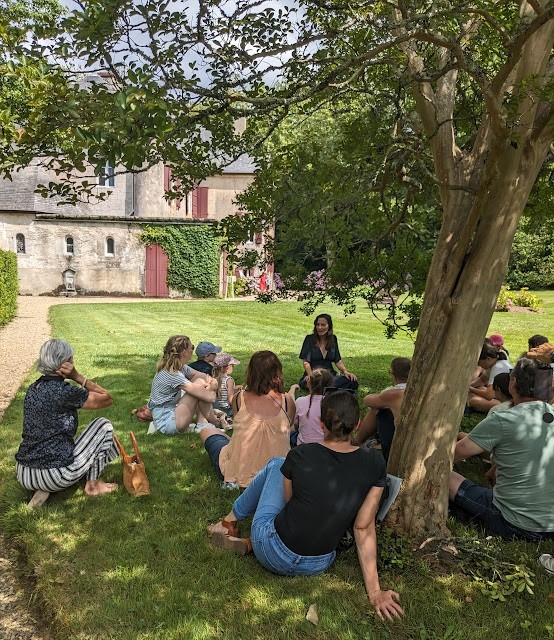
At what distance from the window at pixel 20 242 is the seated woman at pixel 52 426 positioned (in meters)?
28.6

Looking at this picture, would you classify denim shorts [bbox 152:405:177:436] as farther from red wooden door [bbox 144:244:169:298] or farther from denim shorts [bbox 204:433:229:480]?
red wooden door [bbox 144:244:169:298]

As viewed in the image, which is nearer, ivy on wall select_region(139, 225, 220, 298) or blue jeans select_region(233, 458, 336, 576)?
blue jeans select_region(233, 458, 336, 576)

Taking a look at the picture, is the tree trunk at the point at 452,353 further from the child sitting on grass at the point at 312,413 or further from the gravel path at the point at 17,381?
the gravel path at the point at 17,381

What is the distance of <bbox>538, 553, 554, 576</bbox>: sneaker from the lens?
3.55 m

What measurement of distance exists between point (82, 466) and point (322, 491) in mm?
2152

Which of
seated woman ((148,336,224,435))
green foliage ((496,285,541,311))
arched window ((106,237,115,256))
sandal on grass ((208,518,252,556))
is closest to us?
sandal on grass ((208,518,252,556))

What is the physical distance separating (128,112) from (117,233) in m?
29.2

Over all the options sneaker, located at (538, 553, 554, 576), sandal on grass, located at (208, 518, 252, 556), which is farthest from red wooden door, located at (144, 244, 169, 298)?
sneaker, located at (538, 553, 554, 576)

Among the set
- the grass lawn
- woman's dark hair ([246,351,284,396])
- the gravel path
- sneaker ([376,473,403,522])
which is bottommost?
the gravel path

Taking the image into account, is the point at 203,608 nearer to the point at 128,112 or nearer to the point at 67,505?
the point at 67,505

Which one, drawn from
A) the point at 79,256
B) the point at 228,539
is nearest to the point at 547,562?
the point at 228,539

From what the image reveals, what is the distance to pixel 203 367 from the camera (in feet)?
22.9

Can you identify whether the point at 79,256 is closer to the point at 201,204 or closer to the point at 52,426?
the point at 201,204

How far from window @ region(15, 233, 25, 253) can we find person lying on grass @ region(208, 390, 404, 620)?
30.3 metres
